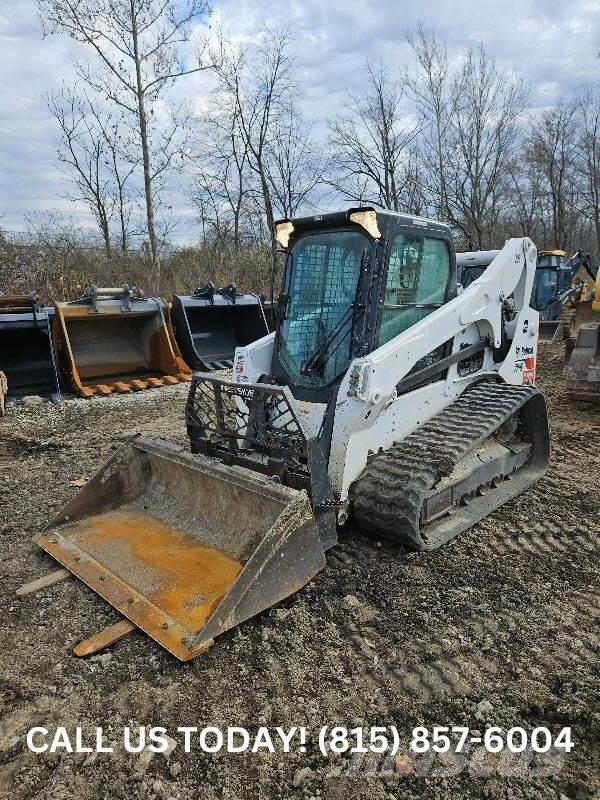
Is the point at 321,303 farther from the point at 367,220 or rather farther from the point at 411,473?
the point at 411,473

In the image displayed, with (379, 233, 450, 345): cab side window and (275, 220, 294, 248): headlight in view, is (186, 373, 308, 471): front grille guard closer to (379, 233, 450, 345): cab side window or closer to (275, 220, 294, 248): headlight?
(379, 233, 450, 345): cab side window

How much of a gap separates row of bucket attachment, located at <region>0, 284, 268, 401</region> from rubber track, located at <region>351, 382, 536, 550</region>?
5.47m

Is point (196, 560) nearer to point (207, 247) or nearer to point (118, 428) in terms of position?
point (118, 428)

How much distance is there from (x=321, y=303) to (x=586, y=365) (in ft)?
13.5

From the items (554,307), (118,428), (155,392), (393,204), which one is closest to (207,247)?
(393,204)

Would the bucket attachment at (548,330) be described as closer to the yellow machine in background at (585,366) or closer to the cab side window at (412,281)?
the yellow machine in background at (585,366)

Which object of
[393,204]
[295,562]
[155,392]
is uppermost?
[393,204]

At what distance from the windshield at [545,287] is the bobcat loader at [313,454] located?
429 inches

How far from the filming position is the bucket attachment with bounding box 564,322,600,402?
261 inches

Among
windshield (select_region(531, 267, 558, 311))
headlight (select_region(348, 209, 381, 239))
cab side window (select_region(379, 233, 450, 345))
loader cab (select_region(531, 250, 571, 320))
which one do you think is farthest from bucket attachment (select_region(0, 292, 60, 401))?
windshield (select_region(531, 267, 558, 311))

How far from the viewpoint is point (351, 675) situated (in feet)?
8.30

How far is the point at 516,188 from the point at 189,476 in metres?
31.0

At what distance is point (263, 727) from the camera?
2266 mm

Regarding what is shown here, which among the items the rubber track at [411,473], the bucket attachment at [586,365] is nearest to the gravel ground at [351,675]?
the rubber track at [411,473]
